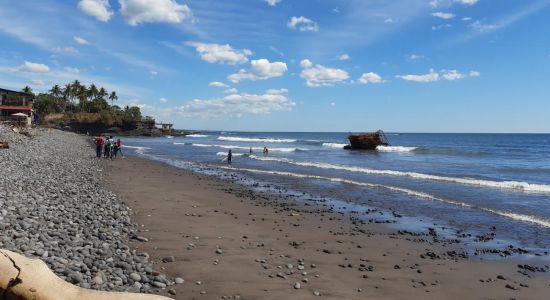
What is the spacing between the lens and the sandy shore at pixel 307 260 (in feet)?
24.3

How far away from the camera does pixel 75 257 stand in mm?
7105

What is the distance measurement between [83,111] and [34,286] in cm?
11983

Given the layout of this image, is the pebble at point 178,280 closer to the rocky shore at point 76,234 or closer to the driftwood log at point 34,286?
the rocky shore at point 76,234

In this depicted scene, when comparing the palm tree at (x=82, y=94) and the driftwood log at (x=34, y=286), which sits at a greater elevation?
the palm tree at (x=82, y=94)

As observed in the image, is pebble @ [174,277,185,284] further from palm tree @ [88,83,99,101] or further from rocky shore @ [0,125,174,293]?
palm tree @ [88,83,99,101]

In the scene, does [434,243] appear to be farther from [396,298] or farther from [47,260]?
[47,260]

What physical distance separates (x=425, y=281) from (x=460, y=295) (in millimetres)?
732

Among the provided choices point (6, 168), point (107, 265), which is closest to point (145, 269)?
point (107, 265)

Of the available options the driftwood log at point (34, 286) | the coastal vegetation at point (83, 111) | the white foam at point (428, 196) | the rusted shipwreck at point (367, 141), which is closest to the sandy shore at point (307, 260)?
the driftwood log at point (34, 286)

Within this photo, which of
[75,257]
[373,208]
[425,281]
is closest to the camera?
[75,257]

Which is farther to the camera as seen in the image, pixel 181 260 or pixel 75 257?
pixel 181 260

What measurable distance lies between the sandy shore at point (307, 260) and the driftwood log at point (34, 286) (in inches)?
95.4

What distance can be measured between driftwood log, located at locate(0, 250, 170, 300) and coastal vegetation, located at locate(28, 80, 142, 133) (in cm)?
10452

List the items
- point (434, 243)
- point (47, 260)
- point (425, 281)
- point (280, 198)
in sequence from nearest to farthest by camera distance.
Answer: point (47, 260)
point (425, 281)
point (434, 243)
point (280, 198)
